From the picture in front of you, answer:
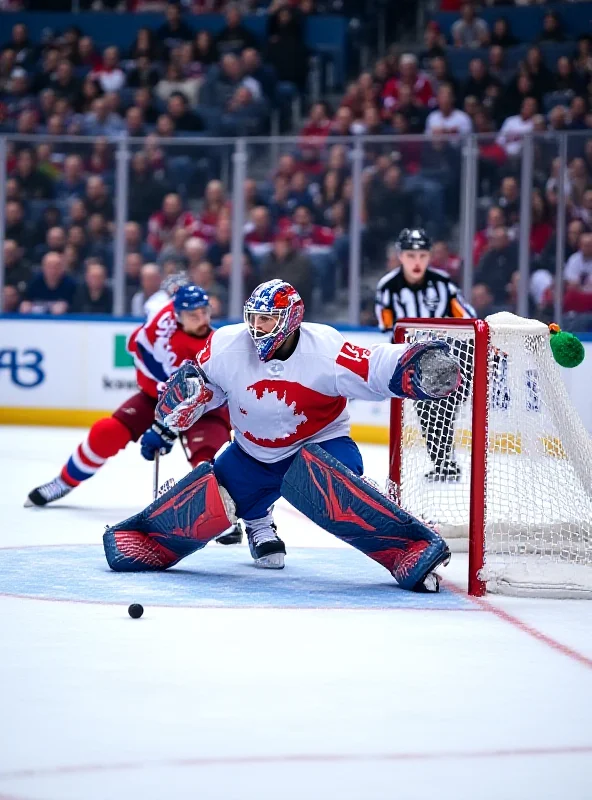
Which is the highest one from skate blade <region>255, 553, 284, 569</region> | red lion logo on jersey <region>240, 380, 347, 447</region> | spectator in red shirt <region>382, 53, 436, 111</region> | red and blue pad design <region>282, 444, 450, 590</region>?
spectator in red shirt <region>382, 53, 436, 111</region>

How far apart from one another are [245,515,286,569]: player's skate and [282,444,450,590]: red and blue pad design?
43 centimetres

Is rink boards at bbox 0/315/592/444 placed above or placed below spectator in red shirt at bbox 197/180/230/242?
below

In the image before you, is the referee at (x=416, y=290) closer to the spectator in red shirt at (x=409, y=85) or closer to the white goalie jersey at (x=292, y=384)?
the white goalie jersey at (x=292, y=384)

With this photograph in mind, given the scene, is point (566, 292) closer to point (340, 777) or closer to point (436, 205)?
point (436, 205)

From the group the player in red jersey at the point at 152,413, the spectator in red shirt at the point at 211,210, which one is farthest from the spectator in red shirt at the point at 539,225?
the player in red jersey at the point at 152,413

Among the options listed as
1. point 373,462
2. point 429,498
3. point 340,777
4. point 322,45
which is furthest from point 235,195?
point 340,777

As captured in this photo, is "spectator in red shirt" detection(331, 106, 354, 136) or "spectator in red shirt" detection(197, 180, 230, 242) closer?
"spectator in red shirt" detection(197, 180, 230, 242)

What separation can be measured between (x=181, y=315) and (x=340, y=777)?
324 centimetres

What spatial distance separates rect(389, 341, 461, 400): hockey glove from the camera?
4.07m

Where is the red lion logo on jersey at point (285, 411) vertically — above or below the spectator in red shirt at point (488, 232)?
below

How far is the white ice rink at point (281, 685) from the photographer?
250 centimetres

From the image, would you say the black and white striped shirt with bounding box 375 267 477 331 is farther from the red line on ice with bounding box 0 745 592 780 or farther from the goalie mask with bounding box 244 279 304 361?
the red line on ice with bounding box 0 745 592 780

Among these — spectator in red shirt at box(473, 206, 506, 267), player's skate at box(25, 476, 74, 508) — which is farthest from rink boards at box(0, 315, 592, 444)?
player's skate at box(25, 476, 74, 508)

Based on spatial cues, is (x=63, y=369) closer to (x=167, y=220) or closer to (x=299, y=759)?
(x=167, y=220)
